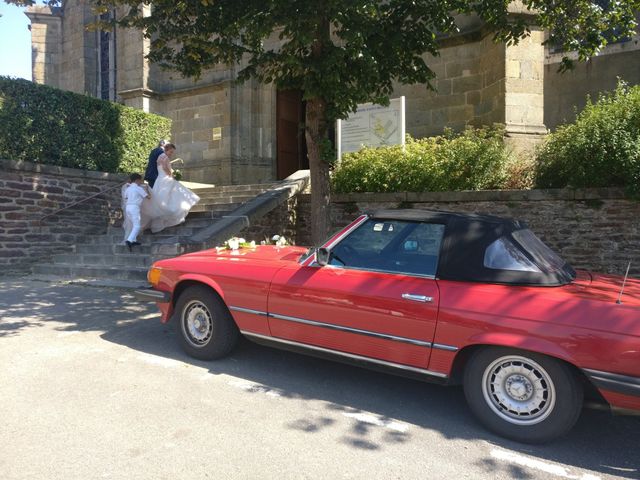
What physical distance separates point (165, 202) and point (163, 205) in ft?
0.24

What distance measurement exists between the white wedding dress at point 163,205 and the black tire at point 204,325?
5.12 m

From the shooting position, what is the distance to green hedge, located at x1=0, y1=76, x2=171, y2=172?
356 inches

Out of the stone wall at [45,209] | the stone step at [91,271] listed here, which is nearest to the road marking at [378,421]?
the stone step at [91,271]

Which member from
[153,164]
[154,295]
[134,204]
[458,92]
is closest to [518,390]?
[154,295]

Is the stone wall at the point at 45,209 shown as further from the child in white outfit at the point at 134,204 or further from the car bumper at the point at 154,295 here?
the car bumper at the point at 154,295

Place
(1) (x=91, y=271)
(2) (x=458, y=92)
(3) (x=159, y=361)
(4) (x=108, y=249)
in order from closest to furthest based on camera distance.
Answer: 1. (3) (x=159, y=361)
2. (1) (x=91, y=271)
3. (4) (x=108, y=249)
4. (2) (x=458, y=92)

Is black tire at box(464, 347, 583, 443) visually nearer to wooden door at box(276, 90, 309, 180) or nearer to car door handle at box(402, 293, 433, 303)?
car door handle at box(402, 293, 433, 303)

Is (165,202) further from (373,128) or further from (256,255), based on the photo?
(256,255)

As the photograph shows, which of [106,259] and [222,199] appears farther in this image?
[222,199]

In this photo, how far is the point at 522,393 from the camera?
3072mm

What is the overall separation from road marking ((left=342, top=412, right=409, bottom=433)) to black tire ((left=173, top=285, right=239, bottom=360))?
1.41m

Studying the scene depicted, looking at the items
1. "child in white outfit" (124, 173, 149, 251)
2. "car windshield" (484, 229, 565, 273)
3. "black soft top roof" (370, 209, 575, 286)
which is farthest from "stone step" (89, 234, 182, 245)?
"car windshield" (484, 229, 565, 273)

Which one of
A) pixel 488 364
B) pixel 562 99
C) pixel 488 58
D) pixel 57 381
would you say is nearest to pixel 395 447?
pixel 488 364

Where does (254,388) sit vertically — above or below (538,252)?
below
